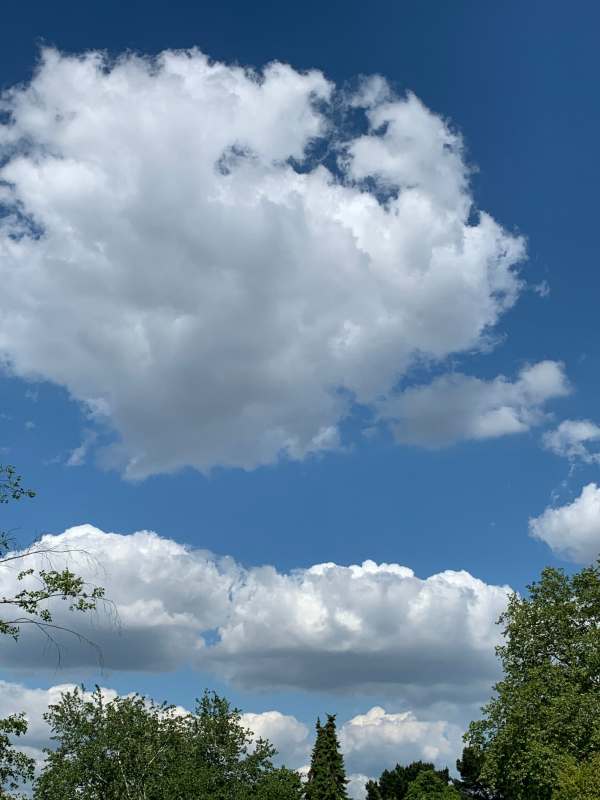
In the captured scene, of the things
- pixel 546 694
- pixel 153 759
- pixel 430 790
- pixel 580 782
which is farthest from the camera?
pixel 430 790

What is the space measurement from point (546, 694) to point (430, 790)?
60692mm

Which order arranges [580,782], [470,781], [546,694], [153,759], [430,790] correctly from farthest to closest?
[470,781]
[430,790]
[153,759]
[546,694]
[580,782]

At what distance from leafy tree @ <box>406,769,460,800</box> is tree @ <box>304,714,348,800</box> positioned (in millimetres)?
8404

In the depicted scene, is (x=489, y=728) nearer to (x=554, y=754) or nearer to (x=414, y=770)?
(x=554, y=754)

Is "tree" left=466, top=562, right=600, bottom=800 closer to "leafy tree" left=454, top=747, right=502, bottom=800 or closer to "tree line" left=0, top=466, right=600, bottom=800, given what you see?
"tree line" left=0, top=466, right=600, bottom=800

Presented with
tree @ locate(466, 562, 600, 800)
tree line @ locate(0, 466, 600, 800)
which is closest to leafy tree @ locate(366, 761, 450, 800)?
tree line @ locate(0, 466, 600, 800)

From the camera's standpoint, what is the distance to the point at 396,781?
392 ft

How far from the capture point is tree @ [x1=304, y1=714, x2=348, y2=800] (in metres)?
99.1

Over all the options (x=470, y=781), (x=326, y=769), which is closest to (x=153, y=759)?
(x=326, y=769)

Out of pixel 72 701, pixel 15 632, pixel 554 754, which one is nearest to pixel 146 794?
pixel 72 701

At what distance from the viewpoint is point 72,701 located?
76875mm

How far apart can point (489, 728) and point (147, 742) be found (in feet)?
124

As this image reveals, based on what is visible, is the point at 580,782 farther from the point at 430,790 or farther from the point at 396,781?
the point at 396,781

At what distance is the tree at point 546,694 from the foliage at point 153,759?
32.7 metres
